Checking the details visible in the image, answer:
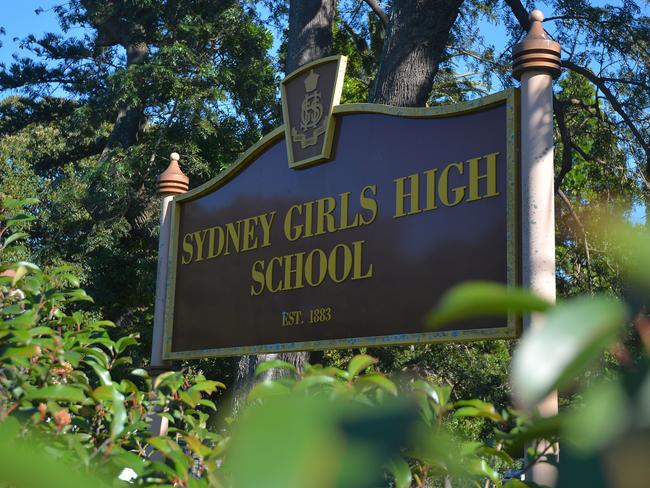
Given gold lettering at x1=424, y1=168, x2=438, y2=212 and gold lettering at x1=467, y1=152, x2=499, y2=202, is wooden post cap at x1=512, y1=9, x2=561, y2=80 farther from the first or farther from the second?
gold lettering at x1=424, y1=168, x2=438, y2=212

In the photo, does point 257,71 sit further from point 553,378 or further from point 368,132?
point 553,378

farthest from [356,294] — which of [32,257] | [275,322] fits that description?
[32,257]

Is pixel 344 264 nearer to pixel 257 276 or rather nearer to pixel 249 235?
pixel 257 276

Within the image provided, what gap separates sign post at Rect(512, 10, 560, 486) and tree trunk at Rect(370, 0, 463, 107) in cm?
349

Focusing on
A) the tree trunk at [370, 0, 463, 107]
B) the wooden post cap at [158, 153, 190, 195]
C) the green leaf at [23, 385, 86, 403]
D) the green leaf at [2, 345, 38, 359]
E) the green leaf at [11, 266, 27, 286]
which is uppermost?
the tree trunk at [370, 0, 463, 107]

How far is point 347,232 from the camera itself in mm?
4199

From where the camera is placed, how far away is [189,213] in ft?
17.4

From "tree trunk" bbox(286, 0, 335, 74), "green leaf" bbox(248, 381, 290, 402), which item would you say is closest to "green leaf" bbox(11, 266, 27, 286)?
"green leaf" bbox(248, 381, 290, 402)

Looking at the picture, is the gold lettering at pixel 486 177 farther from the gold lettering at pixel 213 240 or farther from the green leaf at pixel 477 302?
the green leaf at pixel 477 302

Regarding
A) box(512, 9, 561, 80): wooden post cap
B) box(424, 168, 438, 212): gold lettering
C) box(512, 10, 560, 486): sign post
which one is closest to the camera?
box(512, 10, 560, 486): sign post

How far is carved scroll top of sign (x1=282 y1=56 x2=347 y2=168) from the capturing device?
4.43 meters

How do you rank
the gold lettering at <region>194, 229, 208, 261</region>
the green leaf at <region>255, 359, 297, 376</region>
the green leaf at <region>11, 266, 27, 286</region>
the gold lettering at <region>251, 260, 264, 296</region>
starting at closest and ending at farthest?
the green leaf at <region>255, 359, 297, 376</region> < the green leaf at <region>11, 266, 27, 286</region> < the gold lettering at <region>251, 260, 264, 296</region> < the gold lettering at <region>194, 229, 208, 261</region>

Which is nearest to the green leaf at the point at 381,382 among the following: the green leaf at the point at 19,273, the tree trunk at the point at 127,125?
the green leaf at the point at 19,273

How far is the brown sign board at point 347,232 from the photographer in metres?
3.59
